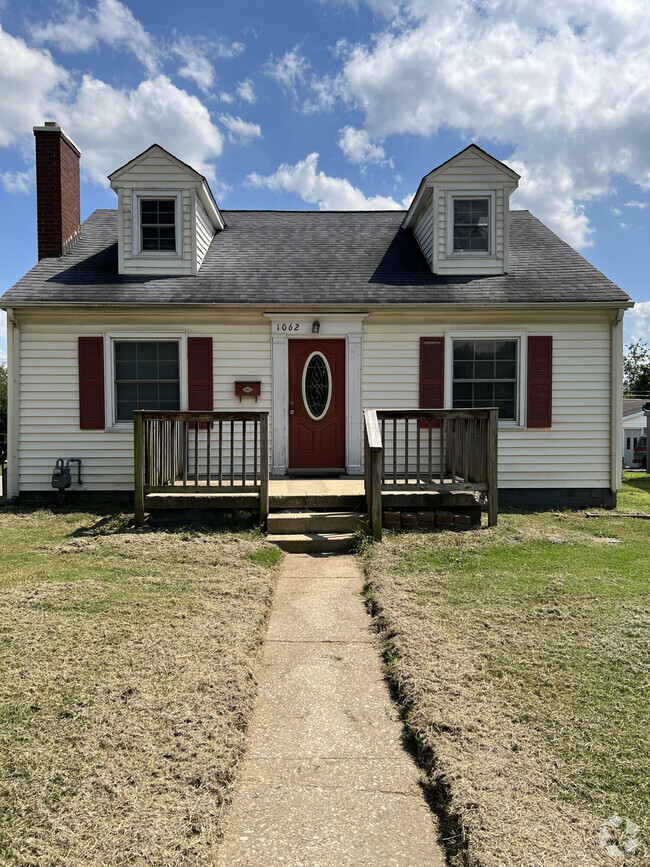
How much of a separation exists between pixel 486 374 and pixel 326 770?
736cm

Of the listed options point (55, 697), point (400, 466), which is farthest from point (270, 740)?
point (400, 466)

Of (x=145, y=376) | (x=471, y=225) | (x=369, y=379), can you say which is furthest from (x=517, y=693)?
(x=471, y=225)

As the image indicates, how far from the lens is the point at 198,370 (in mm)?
8727

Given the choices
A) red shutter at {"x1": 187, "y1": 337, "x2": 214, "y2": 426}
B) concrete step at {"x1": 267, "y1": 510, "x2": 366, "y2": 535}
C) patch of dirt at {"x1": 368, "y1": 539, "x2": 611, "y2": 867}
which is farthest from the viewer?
red shutter at {"x1": 187, "y1": 337, "x2": 214, "y2": 426}

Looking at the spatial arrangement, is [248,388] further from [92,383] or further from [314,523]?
[314,523]

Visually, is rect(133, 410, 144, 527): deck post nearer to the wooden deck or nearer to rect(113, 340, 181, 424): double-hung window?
the wooden deck

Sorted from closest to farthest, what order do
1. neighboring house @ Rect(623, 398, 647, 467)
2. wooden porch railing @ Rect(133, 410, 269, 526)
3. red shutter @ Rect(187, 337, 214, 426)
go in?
wooden porch railing @ Rect(133, 410, 269, 526)
red shutter @ Rect(187, 337, 214, 426)
neighboring house @ Rect(623, 398, 647, 467)

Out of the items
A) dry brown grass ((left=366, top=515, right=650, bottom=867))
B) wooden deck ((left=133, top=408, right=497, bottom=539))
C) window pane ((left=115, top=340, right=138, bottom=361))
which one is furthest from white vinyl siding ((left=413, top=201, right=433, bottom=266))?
dry brown grass ((left=366, top=515, right=650, bottom=867))

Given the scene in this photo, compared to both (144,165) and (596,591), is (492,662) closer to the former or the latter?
(596,591)

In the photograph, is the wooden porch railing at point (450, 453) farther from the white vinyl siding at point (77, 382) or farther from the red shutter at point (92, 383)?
the red shutter at point (92, 383)

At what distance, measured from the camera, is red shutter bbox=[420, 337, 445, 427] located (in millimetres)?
8820

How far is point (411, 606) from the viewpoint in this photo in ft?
13.8

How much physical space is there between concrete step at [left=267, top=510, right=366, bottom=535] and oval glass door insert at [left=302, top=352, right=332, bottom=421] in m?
2.73

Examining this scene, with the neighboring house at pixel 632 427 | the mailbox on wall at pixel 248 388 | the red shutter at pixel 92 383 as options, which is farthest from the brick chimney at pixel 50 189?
the neighboring house at pixel 632 427
